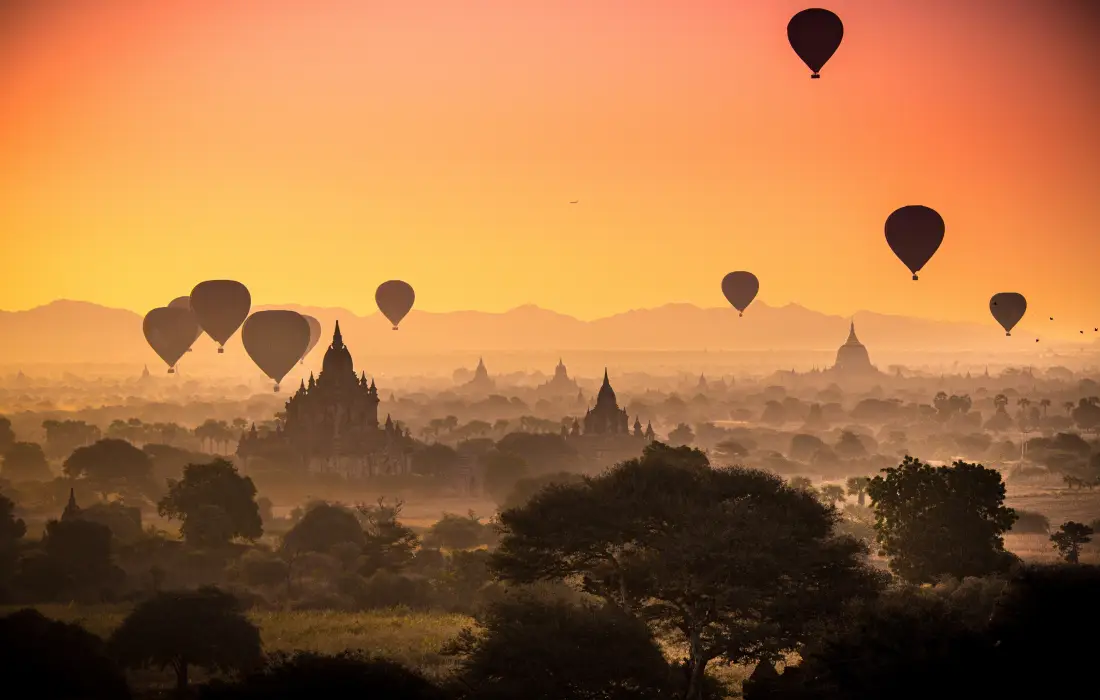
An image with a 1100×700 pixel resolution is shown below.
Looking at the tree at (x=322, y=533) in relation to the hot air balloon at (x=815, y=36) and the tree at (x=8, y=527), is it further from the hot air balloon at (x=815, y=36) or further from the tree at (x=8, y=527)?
the hot air balloon at (x=815, y=36)

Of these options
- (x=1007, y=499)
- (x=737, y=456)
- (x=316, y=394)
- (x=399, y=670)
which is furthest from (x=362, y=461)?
(x=399, y=670)

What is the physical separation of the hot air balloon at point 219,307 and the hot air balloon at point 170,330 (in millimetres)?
16287

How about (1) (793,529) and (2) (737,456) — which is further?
(2) (737,456)

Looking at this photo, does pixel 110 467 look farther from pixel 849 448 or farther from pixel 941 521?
pixel 849 448

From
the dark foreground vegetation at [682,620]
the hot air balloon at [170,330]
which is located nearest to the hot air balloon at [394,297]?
the hot air balloon at [170,330]

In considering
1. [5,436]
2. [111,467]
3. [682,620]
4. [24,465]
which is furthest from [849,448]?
[682,620]

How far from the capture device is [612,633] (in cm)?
3138

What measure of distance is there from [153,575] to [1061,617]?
159ft

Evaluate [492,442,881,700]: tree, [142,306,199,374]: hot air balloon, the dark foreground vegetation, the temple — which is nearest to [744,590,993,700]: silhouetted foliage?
the dark foreground vegetation

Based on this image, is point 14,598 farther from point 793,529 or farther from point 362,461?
point 362,461

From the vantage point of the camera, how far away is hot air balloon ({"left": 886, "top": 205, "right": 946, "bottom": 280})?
7925 centimetres

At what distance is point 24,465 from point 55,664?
103204 millimetres

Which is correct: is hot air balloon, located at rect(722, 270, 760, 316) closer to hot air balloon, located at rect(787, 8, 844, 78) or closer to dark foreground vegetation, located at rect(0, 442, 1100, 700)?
hot air balloon, located at rect(787, 8, 844, 78)

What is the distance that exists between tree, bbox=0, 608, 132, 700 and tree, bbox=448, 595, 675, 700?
1055 centimetres
